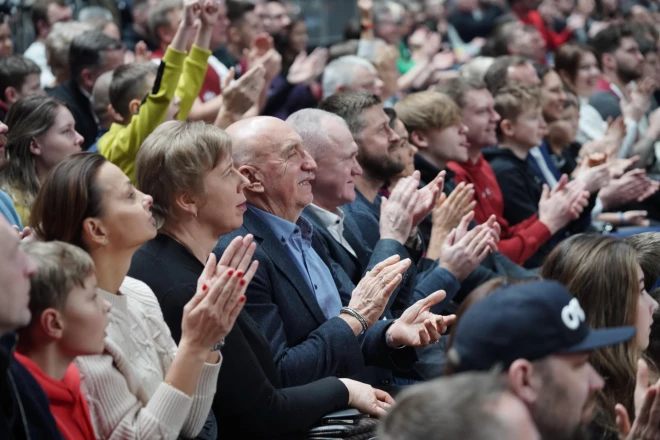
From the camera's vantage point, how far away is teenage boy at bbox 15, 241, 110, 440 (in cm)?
221

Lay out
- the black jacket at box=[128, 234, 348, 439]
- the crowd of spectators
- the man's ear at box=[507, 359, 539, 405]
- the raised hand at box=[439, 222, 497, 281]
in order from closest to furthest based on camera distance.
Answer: the man's ear at box=[507, 359, 539, 405]
the crowd of spectators
the black jacket at box=[128, 234, 348, 439]
the raised hand at box=[439, 222, 497, 281]

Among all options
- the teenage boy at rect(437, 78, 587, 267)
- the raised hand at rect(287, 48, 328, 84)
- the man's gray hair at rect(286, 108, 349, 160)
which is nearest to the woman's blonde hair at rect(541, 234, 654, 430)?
the man's gray hair at rect(286, 108, 349, 160)

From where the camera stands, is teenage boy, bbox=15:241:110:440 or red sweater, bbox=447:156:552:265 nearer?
teenage boy, bbox=15:241:110:440

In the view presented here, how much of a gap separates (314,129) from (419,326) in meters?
0.96

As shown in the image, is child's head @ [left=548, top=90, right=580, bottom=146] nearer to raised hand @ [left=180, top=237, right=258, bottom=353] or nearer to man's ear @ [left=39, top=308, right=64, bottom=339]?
raised hand @ [left=180, top=237, right=258, bottom=353]

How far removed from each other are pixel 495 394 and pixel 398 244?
7.06 ft

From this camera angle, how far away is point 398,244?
3713 millimetres

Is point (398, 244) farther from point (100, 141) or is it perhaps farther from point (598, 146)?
point (598, 146)

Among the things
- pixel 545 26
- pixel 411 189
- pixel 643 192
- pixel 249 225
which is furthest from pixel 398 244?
pixel 545 26

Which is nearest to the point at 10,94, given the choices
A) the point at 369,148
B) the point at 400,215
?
the point at 369,148

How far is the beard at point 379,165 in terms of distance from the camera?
4262 mm

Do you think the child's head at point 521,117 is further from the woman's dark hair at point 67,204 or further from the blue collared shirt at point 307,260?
the woman's dark hair at point 67,204

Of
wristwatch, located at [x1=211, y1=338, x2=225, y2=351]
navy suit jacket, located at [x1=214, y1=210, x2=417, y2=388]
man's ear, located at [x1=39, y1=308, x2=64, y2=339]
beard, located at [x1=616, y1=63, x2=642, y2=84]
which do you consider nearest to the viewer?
man's ear, located at [x1=39, y1=308, x2=64, y2=339]

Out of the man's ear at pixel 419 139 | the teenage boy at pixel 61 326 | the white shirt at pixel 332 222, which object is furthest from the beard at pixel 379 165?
the teenage boy at pixel 61 326
